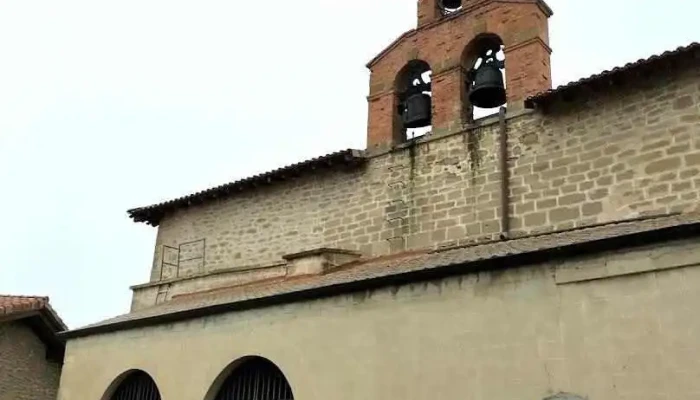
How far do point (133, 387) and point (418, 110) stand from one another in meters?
6.11

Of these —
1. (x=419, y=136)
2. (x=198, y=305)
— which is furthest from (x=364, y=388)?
(x=419, y=136)

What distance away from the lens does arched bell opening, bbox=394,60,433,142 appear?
1172 cm

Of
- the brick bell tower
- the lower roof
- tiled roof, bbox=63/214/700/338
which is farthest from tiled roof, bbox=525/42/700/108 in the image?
the lower roof

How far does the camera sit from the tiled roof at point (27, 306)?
13273 mm

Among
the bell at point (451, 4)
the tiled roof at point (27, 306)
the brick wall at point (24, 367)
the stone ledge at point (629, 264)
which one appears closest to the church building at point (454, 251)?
the stone ledge at point (629, 264)

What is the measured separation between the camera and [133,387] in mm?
9992

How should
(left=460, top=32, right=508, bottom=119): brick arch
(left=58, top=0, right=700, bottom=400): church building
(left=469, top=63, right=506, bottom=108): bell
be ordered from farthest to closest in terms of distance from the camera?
(left=460, top=32, right=508, bottom=119): brick arch
(left=469, top=63, right=506, bottom=108): bell
(left=58, top=0, right=700, bottom=400): church building

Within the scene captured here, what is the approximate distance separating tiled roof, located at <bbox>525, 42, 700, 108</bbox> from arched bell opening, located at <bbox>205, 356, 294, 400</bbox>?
525 centimetres

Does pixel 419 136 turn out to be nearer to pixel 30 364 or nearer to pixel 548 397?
pixel 548 397

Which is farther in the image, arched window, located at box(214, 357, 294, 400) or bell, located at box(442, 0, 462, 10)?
bell, located at box(442, 0, 462, 10)

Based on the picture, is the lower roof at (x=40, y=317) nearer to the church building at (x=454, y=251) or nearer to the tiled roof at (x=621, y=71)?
the church building at (x=454, y=251)

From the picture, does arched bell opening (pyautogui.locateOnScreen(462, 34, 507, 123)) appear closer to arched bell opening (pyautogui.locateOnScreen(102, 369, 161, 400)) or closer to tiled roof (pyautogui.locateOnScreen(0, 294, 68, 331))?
→ arched bell opening (pyautogui.locateOnScreen(102, 369, 161, 400))

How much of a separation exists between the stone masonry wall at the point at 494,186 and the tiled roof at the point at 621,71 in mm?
241

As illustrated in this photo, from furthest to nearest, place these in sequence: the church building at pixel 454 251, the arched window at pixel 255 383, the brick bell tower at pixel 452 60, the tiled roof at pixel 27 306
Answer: the tiled roof at pixel 27 306 → the brick bell tower at pixel 452 60 → the arched window at pixel 255 383 → the church building at pixel 454 251
